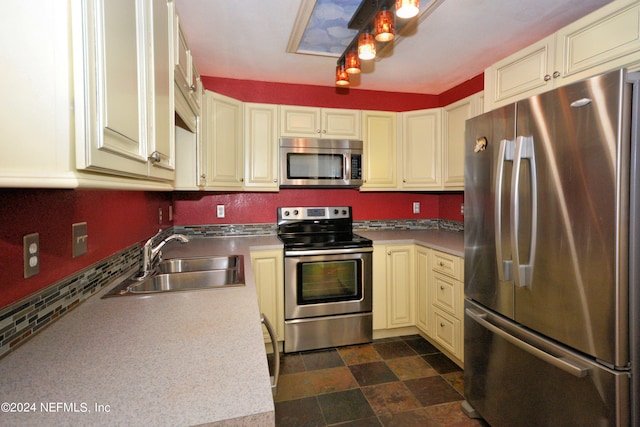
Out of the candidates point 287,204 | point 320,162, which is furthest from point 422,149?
point 287,204

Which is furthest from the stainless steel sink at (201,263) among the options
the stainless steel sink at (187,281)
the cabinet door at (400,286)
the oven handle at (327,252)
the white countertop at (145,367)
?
the cabinet door at (400,286)

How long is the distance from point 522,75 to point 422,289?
1679mm

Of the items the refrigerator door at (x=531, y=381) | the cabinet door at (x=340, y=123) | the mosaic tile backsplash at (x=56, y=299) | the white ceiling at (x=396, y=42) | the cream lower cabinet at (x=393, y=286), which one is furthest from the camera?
the cabinet door at (x=340, y=123)

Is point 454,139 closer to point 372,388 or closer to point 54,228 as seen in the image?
point 372,388

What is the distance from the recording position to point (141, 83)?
878mm

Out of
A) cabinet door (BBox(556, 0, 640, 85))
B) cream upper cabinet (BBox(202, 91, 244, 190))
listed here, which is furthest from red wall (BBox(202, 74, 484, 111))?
cabinet door (BBox(556, 0, 640, 85))

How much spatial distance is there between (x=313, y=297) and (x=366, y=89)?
6.83ft

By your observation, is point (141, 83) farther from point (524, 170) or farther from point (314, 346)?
point (314, 346)

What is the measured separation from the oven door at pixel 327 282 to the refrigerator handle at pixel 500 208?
1185 mm

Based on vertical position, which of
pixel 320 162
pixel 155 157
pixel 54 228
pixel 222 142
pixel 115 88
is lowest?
pixel 54 228

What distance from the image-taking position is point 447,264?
2.24 metres

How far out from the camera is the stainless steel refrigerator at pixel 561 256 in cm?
104

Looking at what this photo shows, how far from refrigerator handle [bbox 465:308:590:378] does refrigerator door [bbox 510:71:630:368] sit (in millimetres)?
73

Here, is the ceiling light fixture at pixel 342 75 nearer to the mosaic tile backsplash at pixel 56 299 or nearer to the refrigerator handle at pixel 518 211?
the refrigerator handle at pixel 518 211
